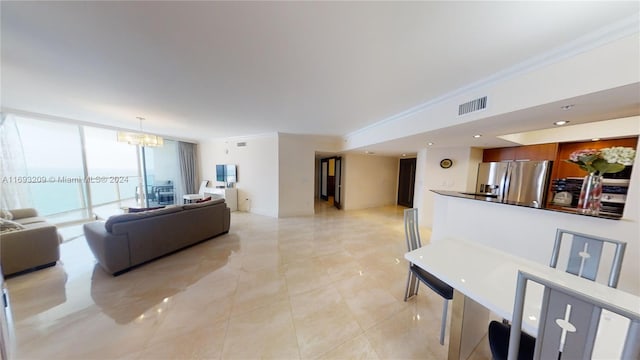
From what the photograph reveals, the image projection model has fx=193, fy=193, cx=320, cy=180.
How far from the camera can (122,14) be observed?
50.7 inches

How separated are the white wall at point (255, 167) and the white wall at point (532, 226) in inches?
166

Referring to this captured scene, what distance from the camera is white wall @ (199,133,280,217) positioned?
5.55m

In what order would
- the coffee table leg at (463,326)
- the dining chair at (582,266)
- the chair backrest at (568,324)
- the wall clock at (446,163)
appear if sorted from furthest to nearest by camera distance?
the wall clock at (446,163), the coffee table leg at (463,326), the dining chair at (582,266), the chair backrest at (568,324)

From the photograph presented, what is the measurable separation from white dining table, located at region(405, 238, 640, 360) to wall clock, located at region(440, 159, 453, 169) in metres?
3.54

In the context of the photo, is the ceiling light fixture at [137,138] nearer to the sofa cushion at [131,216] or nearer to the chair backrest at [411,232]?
the sofa cushion at [131,216]

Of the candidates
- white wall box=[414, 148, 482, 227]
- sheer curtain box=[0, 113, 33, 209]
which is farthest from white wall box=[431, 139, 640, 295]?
sheer curtain box=[0, 113, 33, 209]

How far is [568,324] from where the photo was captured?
698 mm

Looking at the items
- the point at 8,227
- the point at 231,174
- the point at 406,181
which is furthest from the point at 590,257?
the point at 231,174

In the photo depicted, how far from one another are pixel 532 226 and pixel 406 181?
4.95 metres

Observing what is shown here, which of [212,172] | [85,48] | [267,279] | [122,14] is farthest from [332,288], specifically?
[212,172]

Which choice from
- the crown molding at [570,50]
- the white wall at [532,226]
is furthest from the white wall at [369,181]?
the crown molding at [570,50]

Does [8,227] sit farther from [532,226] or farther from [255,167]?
[532,226]

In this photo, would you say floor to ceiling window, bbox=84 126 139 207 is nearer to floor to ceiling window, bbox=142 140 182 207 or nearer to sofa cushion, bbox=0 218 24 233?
floor to ceiling window, bbox=142 140 182 207

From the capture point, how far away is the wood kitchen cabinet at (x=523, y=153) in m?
3.79
